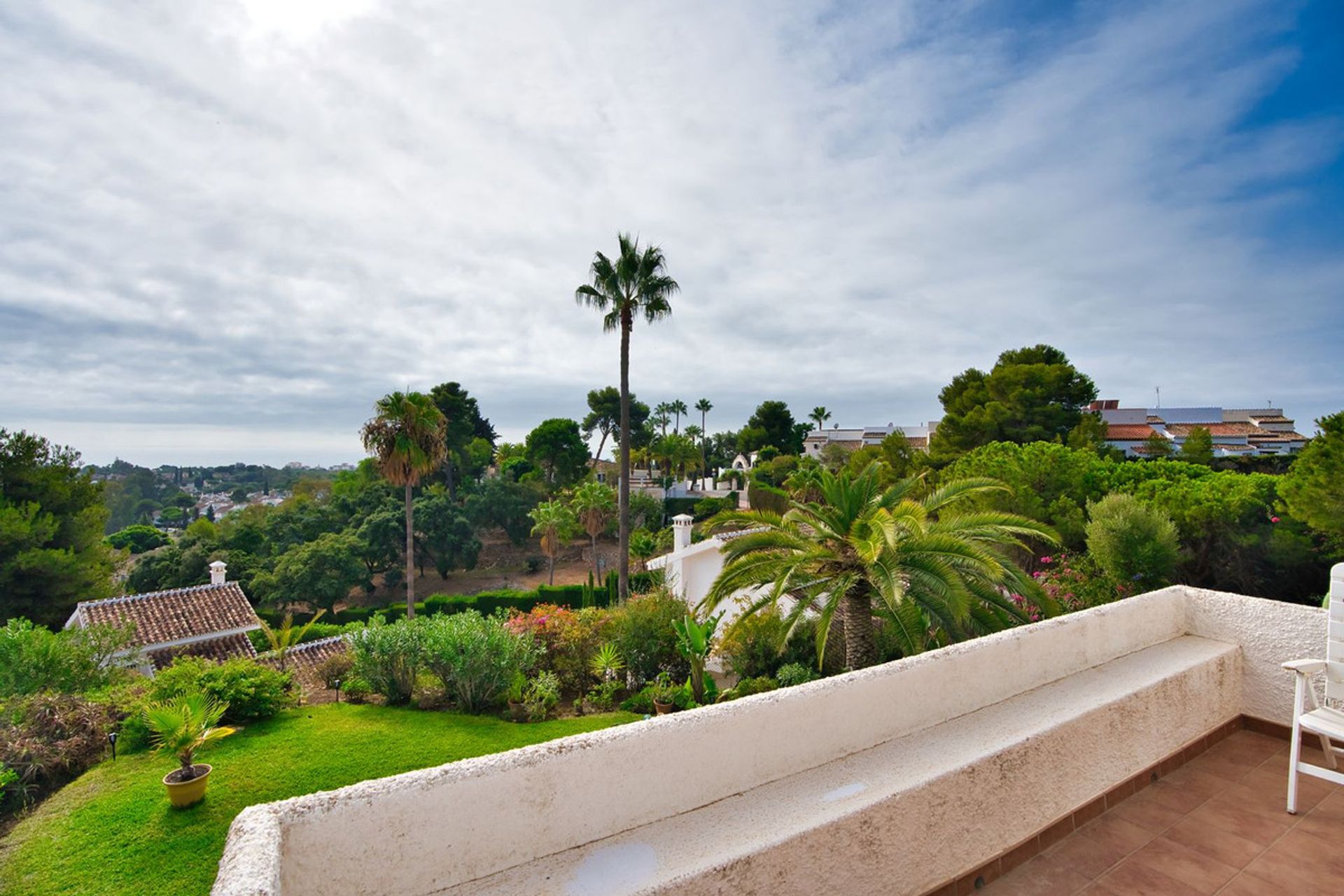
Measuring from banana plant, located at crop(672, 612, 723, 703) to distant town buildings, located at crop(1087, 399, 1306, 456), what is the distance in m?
30.1

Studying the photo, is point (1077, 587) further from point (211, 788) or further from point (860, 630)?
point (211, 788)

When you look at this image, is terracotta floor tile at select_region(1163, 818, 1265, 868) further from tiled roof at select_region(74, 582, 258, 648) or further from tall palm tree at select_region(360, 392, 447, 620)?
tall palm tree at select_region(360, 392, 447, 620)

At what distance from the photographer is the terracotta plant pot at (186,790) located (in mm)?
5656

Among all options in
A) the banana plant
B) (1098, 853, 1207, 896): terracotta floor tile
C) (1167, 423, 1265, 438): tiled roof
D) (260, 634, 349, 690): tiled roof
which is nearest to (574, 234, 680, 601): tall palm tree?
(260, 634, 349, 690): tiled roof

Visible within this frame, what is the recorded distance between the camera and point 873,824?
7.71 feet

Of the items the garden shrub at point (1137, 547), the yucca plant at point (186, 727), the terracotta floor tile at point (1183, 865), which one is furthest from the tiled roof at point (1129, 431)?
the yucca plant at point (186, 727)

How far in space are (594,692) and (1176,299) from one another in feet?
49.7

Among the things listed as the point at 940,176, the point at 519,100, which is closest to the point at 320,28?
the point at 519,100

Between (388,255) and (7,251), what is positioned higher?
(388,255)

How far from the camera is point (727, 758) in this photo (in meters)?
2.60

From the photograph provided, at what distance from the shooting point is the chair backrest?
3238 mm

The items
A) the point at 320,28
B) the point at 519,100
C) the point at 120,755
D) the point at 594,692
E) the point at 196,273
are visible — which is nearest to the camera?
the point at 320,28

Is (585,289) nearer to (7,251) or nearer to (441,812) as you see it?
(7,251)

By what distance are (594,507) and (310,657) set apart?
49.7 feet
